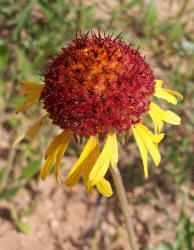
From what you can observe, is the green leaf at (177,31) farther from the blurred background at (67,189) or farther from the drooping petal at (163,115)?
the drooping petal at (163,115)

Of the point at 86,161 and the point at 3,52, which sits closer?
the point at 86,161

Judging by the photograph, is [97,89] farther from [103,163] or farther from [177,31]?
[177,31]

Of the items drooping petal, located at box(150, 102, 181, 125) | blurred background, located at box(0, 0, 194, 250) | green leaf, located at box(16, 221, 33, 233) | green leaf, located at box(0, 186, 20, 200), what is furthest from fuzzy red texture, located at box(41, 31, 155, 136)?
green leaf, located at box(16, 221, 33, 233)

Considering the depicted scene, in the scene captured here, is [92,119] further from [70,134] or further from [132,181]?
[132,181]

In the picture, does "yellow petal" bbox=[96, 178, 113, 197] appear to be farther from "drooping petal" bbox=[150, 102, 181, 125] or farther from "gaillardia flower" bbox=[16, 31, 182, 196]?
"drooping petal" bbox=[150, 102, 181, 125]

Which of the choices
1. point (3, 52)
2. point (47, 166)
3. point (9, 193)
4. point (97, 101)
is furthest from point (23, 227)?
point (97, 101)

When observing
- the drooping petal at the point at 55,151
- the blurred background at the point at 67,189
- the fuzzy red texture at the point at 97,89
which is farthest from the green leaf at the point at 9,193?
the fuzzy red texture at the point at 97,89
